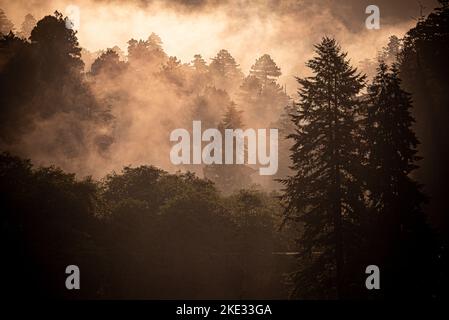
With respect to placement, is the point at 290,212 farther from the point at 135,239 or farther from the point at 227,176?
the point at 227,176

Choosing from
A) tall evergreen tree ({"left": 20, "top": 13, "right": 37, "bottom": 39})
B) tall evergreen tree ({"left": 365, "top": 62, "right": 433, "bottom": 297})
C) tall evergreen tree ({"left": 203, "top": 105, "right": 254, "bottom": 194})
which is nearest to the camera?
tall evergreen tree ({"left": 365, "top": 62, "right": 433, "bottom": 297})

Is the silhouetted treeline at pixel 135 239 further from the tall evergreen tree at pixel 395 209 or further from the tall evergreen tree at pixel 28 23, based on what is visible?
the tall evergreen tree at pixel 28 23

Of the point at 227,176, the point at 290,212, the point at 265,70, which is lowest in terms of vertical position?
the point at 290,212

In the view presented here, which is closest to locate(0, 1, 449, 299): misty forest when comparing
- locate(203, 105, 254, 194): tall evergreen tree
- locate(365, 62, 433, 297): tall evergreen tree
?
locate(365, 62, 433, 297): tall evergreen tree

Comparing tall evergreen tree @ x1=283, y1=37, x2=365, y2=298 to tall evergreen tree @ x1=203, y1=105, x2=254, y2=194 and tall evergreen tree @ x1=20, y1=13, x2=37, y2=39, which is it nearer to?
tall evergreen tree @ x1=203, y1=105, x2=254, y2=194

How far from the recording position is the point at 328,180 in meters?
23.8

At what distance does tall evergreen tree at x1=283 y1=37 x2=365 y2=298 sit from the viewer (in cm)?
2333

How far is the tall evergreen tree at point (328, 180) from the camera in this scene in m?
23.3

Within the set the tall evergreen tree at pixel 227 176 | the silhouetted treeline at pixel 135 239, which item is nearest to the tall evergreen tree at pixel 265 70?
the tall evergreen tree at pixel 227 176

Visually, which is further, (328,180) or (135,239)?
(135,239)

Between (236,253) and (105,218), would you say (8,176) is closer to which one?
(105,218)

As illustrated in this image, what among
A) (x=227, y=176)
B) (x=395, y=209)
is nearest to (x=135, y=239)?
(x=395, y=209)
